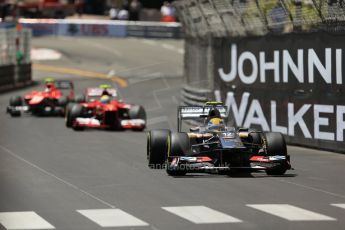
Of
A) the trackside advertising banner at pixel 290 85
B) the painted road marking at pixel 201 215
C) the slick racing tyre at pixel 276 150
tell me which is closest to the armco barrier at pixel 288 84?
the trackside advertising banner at pixel 290 85

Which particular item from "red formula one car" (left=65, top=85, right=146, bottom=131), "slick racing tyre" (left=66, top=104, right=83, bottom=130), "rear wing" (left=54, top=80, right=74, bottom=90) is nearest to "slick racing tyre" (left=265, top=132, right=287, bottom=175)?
"red formula one car" (left=65, top=85, right=146, bottom=131)

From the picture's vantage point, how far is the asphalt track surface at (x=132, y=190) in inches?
486

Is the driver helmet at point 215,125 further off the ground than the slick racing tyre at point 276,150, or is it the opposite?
the driver helmet at point 215,125

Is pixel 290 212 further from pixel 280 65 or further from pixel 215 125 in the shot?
pixel 280 65

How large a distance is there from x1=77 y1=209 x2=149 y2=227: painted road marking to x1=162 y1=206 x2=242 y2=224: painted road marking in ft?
2.10

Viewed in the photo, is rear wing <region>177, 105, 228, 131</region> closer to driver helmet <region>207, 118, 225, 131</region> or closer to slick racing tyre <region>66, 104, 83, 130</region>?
driver helmet <region>207, 118, 225, 131</region>

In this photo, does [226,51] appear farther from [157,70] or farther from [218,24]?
[157,70]

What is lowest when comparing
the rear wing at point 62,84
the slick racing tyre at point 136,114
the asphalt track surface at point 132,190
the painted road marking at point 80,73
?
the asphalt track surface at point 132,190

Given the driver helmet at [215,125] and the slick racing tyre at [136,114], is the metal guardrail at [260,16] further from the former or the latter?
the driver helmet at [215,125]

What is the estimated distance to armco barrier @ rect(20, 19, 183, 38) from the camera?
7269cm

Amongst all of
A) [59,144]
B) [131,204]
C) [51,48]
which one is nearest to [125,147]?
[59,144]

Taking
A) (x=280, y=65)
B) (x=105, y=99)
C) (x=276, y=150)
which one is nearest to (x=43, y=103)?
(x=105, y=99)

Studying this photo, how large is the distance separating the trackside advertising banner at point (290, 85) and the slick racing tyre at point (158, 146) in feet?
16.6

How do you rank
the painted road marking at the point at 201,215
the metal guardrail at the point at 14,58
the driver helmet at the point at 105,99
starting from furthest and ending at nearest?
the metal guardrail at the point at 14,58
the driver helmet at the point at 105,99
the painted road marking at the point at 201,215
